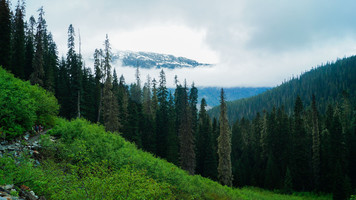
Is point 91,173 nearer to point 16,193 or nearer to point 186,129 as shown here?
point 16,193

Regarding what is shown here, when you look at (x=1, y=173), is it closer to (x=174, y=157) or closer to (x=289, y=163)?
(x=174, y=157)

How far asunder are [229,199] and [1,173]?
17071mm

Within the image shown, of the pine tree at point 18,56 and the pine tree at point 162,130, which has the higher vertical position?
the pine tree at point 18,56

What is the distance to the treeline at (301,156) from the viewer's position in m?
51.7

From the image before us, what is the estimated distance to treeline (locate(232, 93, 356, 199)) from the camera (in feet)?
170

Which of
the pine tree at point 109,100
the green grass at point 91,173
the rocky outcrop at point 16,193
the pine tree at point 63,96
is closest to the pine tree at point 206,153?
the pine tree at point 109,100

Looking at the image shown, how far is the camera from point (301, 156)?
57.0m

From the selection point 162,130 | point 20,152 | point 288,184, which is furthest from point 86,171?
point 288,184

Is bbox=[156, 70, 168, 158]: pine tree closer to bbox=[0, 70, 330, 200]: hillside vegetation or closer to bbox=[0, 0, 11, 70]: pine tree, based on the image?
bbox=[0, 0, 11, 70]: pine tree

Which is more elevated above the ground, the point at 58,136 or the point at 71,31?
the point at 71,31

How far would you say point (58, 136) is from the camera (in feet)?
56.5

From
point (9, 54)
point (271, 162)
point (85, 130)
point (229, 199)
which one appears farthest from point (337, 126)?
point (9, 54)

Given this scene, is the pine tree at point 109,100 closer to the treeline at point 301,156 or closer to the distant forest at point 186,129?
the distant forest at point 186,129

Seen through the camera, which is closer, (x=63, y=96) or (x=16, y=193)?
(x=16, y=193)
